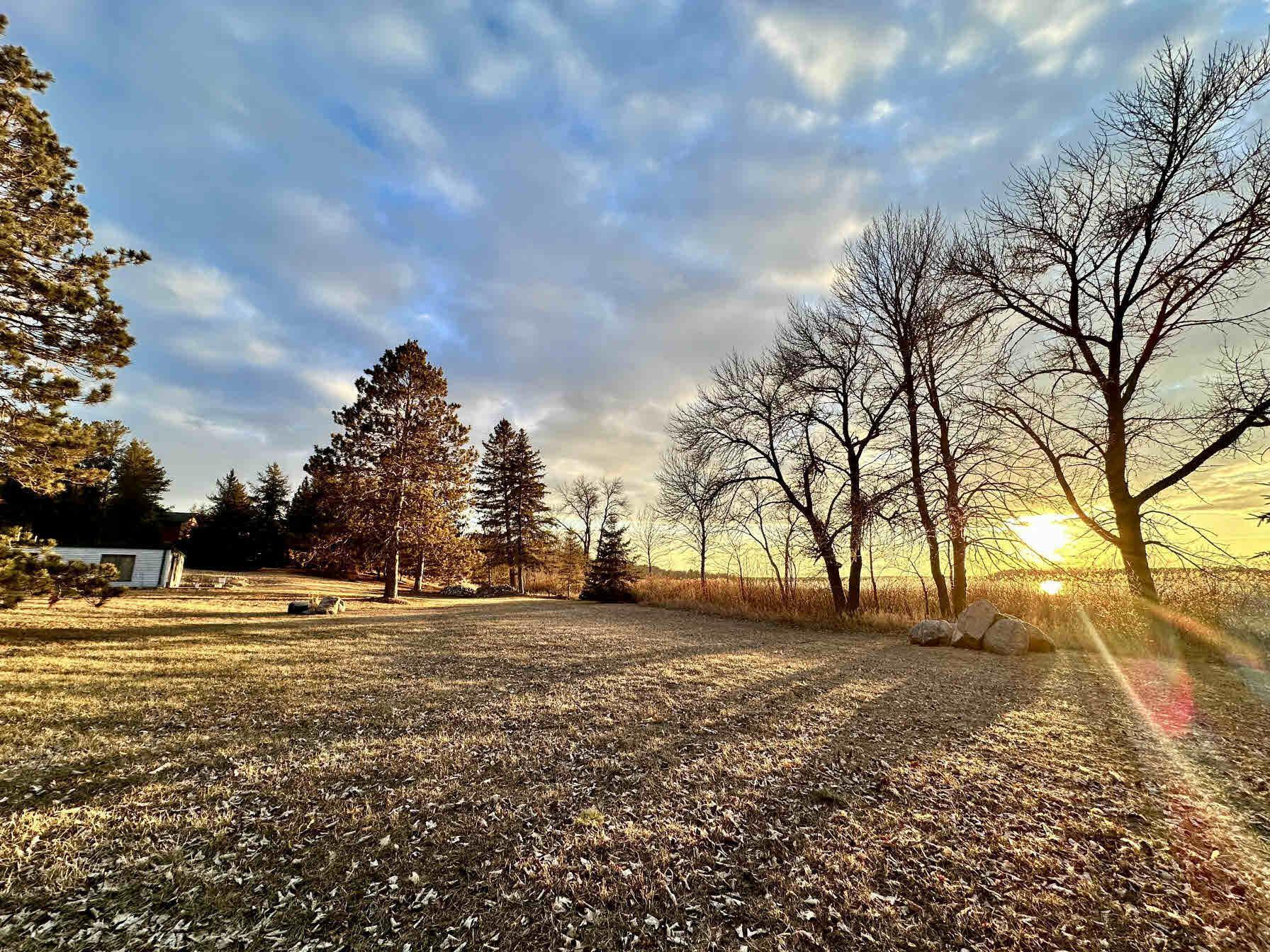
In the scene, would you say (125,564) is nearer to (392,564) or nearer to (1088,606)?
(392,564)

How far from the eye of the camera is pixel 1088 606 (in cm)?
1043

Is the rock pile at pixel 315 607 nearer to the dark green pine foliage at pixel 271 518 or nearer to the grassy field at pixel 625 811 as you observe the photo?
the grassy field at pixel 625 811

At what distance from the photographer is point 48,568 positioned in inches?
304

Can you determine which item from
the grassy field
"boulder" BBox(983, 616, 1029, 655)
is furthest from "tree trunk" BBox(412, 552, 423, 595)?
"boulder" BBox(983, 616, 1029, 655)

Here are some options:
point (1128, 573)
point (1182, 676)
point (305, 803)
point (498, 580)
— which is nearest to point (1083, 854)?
point (305, 803)

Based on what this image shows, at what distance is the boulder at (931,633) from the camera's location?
10109 mm

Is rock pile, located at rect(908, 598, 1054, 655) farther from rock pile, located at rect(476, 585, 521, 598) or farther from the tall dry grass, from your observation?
rock pile, located at rect(476, 585, 521, 598)

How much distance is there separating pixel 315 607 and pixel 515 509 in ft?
54.8

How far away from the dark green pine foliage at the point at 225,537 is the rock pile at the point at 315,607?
79.3 ft

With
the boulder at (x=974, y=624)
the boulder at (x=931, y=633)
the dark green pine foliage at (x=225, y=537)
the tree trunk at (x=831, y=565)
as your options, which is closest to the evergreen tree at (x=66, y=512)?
the dark green pine foliage at (x=225, y=537)

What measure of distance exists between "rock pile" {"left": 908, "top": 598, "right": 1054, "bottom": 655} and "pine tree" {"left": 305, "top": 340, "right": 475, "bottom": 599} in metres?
16.7

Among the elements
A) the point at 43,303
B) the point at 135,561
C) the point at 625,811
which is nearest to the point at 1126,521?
the point at 625,811

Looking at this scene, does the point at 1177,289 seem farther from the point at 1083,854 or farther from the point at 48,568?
the point at 48,568

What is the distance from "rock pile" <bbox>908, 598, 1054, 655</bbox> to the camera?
905 centimetres
